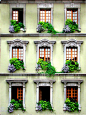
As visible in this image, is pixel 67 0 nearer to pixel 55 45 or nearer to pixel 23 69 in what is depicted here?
pixel 55 45

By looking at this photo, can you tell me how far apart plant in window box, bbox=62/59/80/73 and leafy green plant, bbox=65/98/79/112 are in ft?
9.98

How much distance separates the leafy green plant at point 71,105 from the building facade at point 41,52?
0.44 m

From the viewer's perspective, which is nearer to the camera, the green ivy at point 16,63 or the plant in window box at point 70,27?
the green ivy at point 16,63

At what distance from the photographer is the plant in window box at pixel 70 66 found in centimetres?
1953

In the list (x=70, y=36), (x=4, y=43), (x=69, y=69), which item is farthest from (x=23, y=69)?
(x=70, y=36)

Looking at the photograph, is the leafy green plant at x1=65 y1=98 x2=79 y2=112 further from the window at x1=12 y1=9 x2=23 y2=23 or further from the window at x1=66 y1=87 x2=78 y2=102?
the window at x1=12 y1=9 x2=23 y2=23

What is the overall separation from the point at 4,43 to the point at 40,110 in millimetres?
8128

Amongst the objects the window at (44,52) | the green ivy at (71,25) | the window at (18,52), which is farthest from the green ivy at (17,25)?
the green ivy at (71,25)

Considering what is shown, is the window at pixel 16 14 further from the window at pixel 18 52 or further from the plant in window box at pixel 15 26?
the window at pixel 18 52

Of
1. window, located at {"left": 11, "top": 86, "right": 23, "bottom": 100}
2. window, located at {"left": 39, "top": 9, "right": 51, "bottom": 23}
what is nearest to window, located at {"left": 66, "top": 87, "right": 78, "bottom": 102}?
window, located at {"left": 11, "top": 86, "right": 23, "bottom": 100}

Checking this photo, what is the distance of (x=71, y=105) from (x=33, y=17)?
10242 mm

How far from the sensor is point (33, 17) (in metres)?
20.4

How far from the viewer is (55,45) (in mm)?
20094

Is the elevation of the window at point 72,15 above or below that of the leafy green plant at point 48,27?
above
